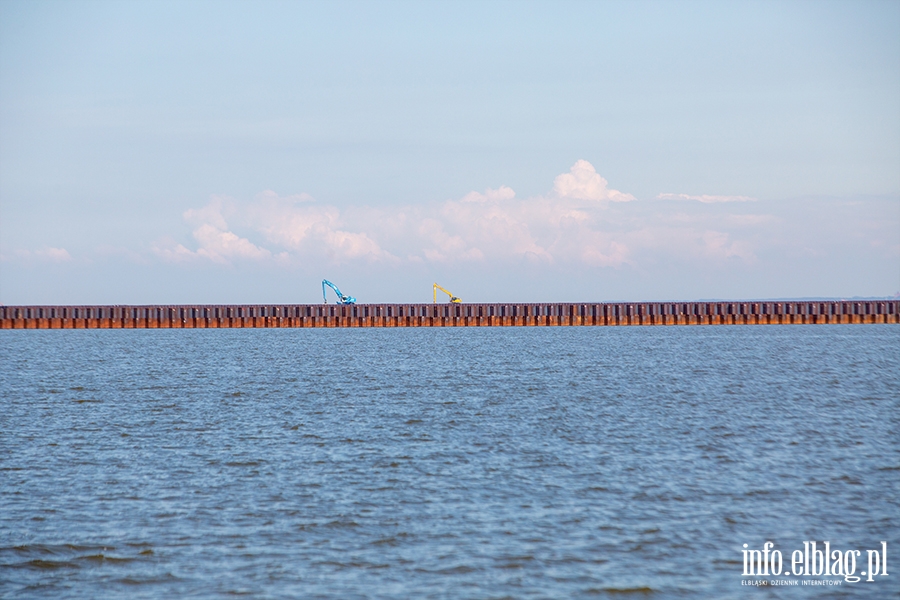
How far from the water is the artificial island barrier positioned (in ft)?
170

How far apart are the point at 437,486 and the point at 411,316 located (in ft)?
234

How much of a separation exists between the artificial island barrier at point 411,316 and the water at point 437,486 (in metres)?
51.7

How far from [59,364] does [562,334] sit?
4375 centimetres

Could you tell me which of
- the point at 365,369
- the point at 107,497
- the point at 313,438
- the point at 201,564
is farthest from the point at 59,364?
the point at 201,564

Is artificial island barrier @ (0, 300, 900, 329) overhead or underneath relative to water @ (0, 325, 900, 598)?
overhead

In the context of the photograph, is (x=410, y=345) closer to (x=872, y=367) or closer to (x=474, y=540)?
(x=872, y=367)

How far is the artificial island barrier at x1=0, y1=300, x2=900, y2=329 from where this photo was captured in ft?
282

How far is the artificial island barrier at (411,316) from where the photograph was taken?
86.1 metres

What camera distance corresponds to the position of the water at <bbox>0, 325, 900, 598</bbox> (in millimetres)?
10906

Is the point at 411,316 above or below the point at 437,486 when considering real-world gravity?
above

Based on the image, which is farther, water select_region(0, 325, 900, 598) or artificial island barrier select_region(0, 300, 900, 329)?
artificial island barrier select_region(0, 300, 900, 329)

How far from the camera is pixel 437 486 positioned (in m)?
15.5

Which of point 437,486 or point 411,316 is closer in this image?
point 437,486

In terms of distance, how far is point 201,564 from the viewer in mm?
11281
